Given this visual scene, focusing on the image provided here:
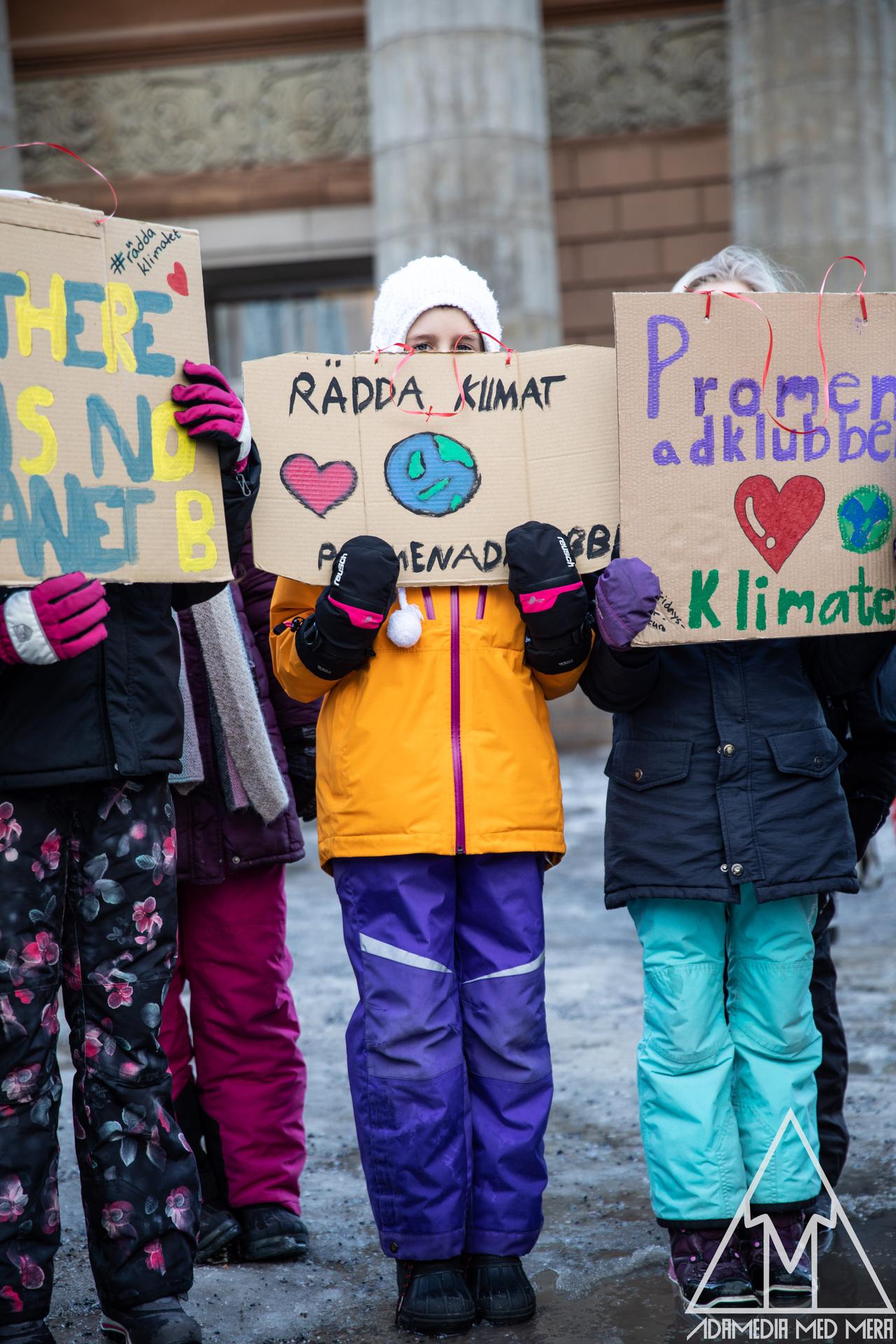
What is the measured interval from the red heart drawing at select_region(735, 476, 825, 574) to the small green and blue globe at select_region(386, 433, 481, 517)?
0.49 meters

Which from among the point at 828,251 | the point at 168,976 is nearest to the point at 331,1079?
the point at 168,976

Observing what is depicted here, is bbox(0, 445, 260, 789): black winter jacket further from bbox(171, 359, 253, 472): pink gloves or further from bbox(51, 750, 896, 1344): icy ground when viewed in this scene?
bbox(51, 750, 896, 1344): icy ground

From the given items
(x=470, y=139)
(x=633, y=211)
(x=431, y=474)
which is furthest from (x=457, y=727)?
(x=633, y=211)

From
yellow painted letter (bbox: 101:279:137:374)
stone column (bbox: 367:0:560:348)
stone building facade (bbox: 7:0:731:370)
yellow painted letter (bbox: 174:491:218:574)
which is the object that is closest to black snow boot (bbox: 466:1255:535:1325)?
yellow painted letter (bbox: 174:491:218:574)

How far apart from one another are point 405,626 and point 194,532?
0.40 metres

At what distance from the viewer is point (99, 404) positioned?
2533 mm

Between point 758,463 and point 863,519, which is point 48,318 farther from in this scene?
point 863,519

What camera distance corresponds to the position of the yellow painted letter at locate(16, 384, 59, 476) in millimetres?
2461

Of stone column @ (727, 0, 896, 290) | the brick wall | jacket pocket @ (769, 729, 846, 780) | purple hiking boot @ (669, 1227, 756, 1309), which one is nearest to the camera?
purple hiking boot @ (669, 1227, 756, 1309)

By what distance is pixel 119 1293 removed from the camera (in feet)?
8.25

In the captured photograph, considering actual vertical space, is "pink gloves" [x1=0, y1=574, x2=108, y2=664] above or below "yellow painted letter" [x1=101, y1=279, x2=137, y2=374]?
below

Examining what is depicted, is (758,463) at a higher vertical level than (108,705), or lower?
higher

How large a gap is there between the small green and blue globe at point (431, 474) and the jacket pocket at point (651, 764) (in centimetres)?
54

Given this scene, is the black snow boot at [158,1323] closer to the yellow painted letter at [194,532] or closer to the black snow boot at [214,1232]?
the black snow boot at [214,1232]
